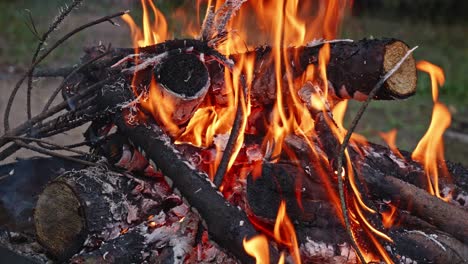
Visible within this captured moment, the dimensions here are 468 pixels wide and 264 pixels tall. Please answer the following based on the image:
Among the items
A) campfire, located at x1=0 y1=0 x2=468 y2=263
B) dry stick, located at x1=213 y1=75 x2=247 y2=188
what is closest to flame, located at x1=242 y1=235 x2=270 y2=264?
campfire, located at x1=0 y1=0 x2=468 y2=263

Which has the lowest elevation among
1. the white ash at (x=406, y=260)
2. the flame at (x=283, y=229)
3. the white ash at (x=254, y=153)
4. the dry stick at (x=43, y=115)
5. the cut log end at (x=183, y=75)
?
the white ash at (x=406, y=260)

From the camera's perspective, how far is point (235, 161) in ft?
8.50

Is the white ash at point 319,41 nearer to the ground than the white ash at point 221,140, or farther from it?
farther from it

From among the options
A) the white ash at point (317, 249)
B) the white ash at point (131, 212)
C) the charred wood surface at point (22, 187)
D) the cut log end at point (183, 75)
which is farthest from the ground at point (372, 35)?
the white ash at point (317, 249)

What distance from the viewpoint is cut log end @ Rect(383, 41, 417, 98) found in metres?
2.54

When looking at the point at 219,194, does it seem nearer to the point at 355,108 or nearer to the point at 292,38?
the point at 292,38

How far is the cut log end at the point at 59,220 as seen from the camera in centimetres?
244

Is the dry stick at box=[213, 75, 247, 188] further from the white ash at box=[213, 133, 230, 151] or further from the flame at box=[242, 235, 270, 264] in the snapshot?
the flame at box=[242, 235, 270, 264]

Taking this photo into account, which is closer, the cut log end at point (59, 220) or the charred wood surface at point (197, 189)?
the charred wood surface at point (197, 189)

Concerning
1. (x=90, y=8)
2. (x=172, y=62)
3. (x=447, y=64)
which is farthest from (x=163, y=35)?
(x=90, y=8)

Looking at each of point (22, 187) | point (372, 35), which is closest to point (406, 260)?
point (22, 187)

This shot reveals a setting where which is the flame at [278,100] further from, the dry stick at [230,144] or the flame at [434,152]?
the flame at [434,152]

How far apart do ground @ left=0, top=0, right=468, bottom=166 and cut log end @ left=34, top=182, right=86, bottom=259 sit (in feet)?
5.21

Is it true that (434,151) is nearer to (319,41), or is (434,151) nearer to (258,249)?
(319,41)
